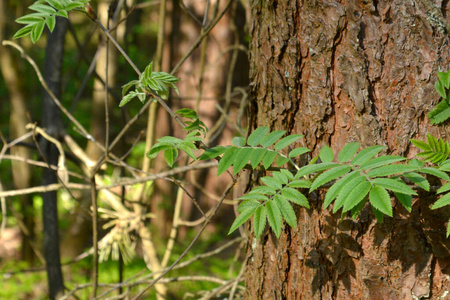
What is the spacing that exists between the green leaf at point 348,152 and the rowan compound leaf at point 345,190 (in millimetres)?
135

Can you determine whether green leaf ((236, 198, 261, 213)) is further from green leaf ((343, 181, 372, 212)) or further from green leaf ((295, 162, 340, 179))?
green leaf ((343, 181, 372, 212))

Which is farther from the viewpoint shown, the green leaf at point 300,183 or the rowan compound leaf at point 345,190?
the green leaf at point 300,183

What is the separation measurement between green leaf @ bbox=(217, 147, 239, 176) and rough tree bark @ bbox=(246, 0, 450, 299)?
29 centimetres

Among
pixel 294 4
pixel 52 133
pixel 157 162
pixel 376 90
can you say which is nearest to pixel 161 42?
pixel 52 133

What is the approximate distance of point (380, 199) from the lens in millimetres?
1098

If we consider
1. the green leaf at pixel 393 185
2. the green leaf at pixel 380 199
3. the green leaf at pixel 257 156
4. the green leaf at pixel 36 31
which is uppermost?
the green leaf at pixel 36 31

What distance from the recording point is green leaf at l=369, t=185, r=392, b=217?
1.09 metres

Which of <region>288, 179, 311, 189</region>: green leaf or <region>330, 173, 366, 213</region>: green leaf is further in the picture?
<region>288, 179, 311, 189</region>: green leaf

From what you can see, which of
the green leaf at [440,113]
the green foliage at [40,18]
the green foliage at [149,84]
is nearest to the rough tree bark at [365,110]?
the green leaf at [440,113]

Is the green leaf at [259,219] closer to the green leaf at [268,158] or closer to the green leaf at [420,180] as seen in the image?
the green leaf at [268,158]

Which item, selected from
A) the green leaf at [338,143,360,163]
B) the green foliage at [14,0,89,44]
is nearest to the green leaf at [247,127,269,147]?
the green leaf at [338,143,360,163]

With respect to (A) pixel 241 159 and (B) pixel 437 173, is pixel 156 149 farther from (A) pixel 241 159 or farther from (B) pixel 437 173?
(B) pixel 437 173

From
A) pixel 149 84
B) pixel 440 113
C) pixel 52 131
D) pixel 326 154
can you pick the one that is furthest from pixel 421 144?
pixel 52 131

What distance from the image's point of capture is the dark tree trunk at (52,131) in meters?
2.78
